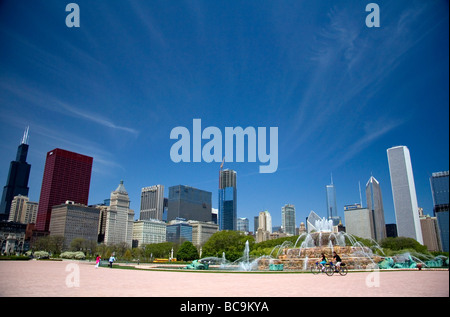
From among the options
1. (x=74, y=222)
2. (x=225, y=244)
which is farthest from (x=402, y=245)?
(x=74, y=222)

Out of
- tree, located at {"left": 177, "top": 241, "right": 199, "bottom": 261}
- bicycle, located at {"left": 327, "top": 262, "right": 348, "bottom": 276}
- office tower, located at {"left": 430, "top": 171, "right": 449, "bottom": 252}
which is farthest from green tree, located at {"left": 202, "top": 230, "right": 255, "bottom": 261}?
bicycle, located at {"left": 327, "top": 262, "right": 348, "bottom": 276}

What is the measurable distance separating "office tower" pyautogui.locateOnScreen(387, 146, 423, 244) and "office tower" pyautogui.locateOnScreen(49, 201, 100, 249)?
513 ft

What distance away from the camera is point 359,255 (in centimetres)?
3122

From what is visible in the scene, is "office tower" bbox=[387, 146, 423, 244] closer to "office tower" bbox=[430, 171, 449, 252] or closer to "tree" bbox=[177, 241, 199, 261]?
"tree" bbox=[177, 241, 199, 261]

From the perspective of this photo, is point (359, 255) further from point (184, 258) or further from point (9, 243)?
point (9, 243)

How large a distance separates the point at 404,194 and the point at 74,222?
585 feet

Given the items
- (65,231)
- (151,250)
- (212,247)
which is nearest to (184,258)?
(212,247)

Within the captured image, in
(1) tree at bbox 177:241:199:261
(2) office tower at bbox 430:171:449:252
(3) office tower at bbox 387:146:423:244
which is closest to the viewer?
(2) office tower at bbox 430:171:449:252

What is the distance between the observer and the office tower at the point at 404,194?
149750 mm

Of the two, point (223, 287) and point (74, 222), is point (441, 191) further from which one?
point (74, 222)

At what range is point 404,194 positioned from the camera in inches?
6624

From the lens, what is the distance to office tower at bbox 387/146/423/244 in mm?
149750
